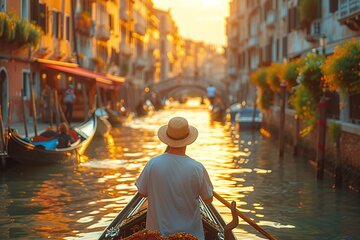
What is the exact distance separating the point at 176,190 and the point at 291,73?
51.7 feet

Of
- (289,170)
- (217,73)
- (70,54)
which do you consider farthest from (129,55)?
(217,73)

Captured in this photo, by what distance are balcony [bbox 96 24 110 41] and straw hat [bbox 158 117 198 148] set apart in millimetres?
37843

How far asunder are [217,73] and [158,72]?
9588 centimetres

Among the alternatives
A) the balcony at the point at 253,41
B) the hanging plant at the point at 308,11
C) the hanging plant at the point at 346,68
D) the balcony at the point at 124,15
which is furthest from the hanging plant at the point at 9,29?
the balcony at the point at 124,15

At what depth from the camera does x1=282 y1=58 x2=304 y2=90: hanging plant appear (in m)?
21.2

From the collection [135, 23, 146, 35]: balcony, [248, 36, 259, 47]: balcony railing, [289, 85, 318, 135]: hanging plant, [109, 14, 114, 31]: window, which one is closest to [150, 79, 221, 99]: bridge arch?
[135, 23, 146, 35]: balcony

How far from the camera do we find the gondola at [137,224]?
751cm

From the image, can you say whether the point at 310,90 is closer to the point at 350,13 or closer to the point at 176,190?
the point at 350,13

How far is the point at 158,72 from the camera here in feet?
287

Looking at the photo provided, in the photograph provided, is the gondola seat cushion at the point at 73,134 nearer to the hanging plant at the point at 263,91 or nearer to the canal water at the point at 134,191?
the canal water at the point at 134,191

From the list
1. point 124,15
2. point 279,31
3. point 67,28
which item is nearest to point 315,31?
point 279,31

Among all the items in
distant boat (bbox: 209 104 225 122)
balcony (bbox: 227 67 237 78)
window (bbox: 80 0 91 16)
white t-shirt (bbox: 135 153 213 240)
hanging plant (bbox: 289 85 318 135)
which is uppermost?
window (bbox: 80 0 91 16)

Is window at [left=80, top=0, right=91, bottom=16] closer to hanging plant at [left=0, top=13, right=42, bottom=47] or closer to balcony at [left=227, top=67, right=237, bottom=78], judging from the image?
hanging plant at [left=0, top=13, right=42, bottom=47]

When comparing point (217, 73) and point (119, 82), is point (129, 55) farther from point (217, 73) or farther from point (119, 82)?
point (217, 73)
